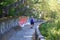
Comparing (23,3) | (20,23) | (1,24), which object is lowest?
(20,23)

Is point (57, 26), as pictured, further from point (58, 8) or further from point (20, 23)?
point (20, 23)

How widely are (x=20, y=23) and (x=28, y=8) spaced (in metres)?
7.61

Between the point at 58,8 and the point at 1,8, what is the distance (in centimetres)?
776

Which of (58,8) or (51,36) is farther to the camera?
(58,8)

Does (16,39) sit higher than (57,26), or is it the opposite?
(57,26)

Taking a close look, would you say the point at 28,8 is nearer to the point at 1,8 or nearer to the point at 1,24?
the point at 1,24

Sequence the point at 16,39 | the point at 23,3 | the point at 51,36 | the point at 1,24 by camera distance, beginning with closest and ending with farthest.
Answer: the point at 51,36 < the point at 16,39 < the point at 1,24 < the point at 23,3

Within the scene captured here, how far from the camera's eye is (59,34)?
31.8 ft

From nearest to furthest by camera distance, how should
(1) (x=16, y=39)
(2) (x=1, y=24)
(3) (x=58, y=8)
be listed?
(3) (x=58, y=8) < (1) (x=16, y=39) < (2) (x=1, y=24)

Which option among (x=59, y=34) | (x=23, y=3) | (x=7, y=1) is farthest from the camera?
(x=23, y=3)

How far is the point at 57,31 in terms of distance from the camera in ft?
33.2

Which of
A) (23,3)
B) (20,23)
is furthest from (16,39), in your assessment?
(20,23)

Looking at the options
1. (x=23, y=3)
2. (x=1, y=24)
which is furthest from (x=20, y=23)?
(x=1, y=24)

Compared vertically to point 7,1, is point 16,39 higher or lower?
lower
